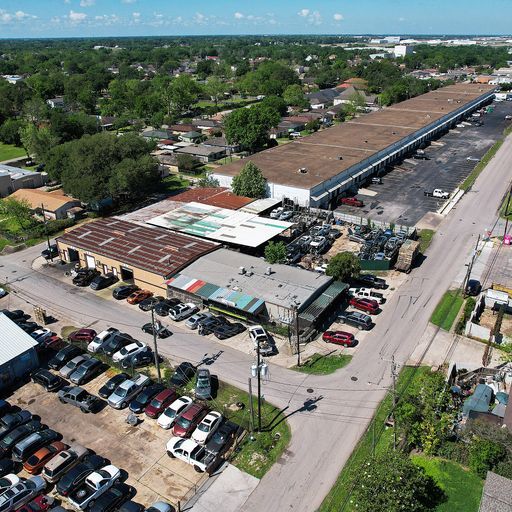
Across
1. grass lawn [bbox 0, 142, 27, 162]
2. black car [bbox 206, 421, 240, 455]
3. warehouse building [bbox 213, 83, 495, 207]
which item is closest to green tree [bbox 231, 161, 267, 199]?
warehouse building [bbox 213, 83, 495, 207]

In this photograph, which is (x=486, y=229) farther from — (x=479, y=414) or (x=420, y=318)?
(x=479, y=414)

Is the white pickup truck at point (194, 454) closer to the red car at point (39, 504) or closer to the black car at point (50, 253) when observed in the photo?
the red car at point (39, 504)

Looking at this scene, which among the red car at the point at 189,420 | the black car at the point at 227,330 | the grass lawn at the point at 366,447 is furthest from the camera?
the black car at the point at 227,330

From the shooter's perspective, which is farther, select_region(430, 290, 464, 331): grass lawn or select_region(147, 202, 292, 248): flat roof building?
select_region(147, 202, 292, 248): flat roof building

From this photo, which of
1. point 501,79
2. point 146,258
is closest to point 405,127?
point 146,258

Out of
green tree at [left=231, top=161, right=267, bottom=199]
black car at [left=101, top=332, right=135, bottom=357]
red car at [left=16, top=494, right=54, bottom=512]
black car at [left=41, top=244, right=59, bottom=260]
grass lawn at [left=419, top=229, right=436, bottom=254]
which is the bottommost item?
red car at [left=16, top=494, right=54, bottom=512]

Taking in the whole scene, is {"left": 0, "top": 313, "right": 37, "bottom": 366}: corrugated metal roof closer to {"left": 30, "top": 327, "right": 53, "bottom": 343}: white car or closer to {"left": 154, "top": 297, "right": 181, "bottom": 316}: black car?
{"left": 30, "top": 327, "right": 53, "bottom": 343}: white car

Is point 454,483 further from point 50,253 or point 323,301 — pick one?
point 50,253

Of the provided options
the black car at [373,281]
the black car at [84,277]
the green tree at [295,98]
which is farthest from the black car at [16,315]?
the green tree at [295,98]
